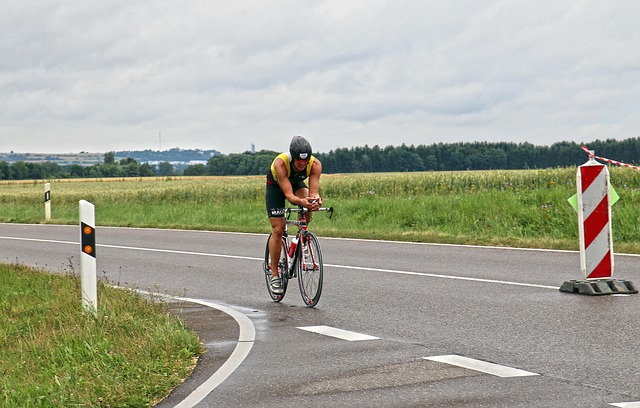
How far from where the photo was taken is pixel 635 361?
22.4ft

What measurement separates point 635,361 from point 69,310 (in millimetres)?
5637

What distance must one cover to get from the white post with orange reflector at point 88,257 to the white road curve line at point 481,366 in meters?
3.54

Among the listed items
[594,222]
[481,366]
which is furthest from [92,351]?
[594,222]

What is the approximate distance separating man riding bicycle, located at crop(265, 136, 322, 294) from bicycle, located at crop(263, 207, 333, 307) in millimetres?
87

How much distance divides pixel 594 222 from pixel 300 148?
3.50 m

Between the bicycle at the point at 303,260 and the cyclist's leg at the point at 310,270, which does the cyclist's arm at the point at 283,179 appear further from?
the cyclist's leg at the point at 310,270

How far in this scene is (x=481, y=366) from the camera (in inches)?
269

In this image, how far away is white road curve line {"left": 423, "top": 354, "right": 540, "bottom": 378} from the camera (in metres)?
6.55

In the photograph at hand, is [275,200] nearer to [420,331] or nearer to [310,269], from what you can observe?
[310,269]

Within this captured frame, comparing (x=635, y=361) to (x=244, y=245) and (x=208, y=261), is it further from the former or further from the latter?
(x=244, y=245)

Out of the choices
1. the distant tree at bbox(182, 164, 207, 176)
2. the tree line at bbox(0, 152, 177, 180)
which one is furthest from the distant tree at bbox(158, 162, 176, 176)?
the distant tree at bbox(182, 164, 207, 176)

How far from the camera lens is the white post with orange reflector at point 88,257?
900 centimetres

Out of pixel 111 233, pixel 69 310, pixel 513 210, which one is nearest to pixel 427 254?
pixel 513 210

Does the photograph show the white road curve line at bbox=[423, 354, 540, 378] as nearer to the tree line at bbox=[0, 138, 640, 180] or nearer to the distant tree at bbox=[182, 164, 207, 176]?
the tree line at bbox=[0, 138, 640, 180]
